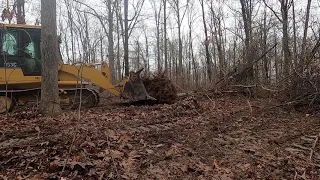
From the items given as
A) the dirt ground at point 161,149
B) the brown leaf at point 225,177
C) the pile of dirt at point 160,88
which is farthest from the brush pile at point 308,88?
the brown leaf at point 225,177

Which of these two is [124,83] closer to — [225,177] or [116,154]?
[116,154]

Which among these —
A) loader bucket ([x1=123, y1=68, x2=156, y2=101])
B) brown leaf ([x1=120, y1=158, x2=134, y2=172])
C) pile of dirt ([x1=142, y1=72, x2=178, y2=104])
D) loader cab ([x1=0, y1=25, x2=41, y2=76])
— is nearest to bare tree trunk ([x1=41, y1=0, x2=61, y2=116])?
loader cab ([x1=0, y1=25, x2=41, y2=76])

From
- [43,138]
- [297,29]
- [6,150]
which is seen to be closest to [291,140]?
[43,138]

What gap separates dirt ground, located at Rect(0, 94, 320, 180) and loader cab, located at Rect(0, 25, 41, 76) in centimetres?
344

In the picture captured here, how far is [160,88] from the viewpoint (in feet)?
37.7

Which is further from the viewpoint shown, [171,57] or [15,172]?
[171,57]

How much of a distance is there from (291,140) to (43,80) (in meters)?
6.16

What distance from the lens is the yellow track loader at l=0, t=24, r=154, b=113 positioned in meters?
9.55

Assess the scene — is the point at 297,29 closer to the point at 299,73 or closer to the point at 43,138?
the point at 299,73

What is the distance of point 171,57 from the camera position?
40.3m

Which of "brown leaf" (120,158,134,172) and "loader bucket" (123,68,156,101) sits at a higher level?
"loader bucket" (123,68,156,101)

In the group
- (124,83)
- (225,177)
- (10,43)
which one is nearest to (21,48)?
(10,43)

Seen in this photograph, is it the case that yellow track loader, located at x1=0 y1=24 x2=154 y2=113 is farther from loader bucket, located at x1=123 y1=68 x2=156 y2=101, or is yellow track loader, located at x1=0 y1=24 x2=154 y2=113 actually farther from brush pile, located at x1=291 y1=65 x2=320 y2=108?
brush pile, located at x1=291 y1=65 x2=320 y2=108

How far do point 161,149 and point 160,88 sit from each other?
6.81m
